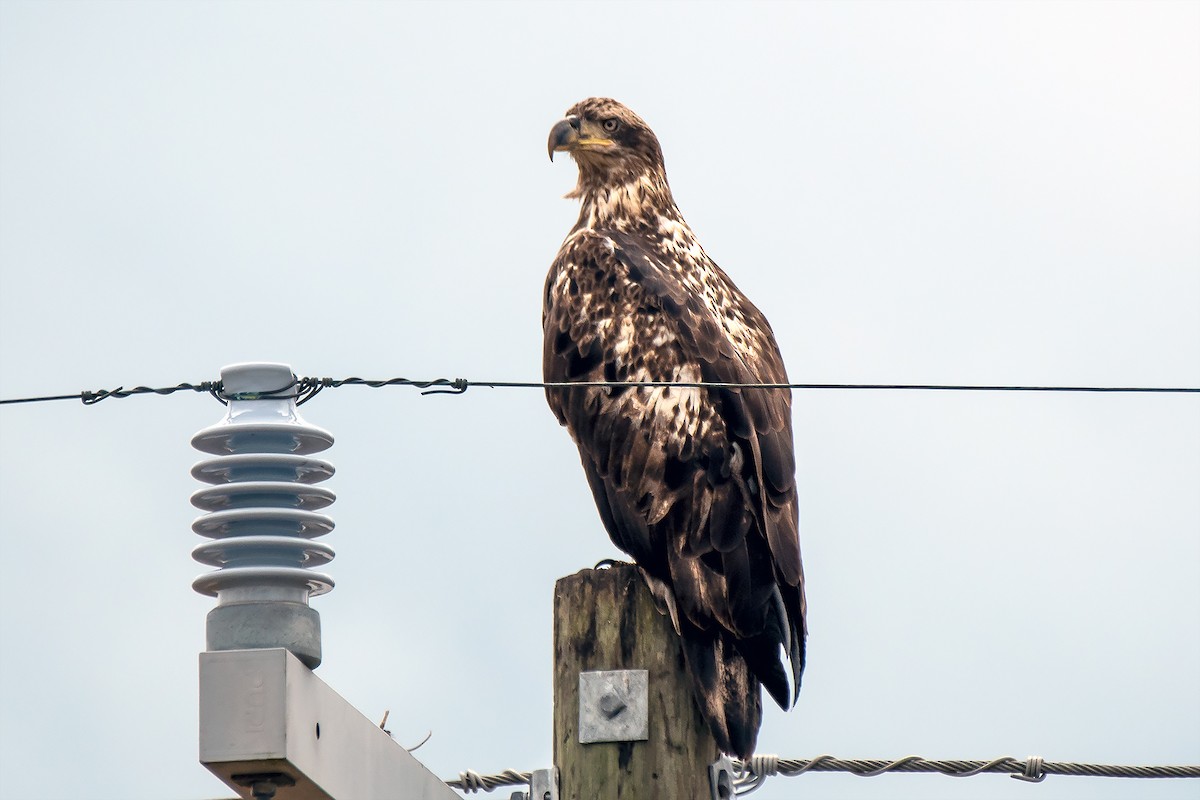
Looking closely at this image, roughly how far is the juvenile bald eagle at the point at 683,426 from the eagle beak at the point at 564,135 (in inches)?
0.9

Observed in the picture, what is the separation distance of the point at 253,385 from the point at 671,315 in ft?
8.45

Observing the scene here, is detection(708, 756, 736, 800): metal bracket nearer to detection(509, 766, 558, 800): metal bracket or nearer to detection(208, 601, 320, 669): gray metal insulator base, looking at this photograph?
detection(509, 766, 558, 800): metal bracket

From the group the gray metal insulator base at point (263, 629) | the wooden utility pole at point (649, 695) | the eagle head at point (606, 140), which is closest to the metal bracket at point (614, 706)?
the wooden utility pole at point (649, 695)

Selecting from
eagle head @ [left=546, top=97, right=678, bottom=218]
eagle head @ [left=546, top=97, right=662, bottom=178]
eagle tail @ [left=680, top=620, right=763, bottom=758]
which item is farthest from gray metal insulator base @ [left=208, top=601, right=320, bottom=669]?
eagle head @ [left=546, top=97, right=662, bottom=178]

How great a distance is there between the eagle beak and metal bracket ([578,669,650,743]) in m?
3.62

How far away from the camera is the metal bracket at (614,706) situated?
17.4 feet

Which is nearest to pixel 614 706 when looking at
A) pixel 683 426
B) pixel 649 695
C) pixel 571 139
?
pixel 649 695

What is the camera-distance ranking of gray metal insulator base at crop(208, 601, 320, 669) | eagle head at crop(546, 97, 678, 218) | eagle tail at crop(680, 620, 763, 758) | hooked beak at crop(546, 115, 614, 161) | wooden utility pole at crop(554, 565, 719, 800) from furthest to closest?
hooked beak at crop(546, 115, 614, 161), eagle head at crop(546, 97, 678, 218), eagle tail at crop(680, 620, 763, 758), wooden utility pole at crop(554, 565, 719, 800), gray metal insulator base at crop(208, 601, 320, 669)

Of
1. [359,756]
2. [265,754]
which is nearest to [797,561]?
[359,756]

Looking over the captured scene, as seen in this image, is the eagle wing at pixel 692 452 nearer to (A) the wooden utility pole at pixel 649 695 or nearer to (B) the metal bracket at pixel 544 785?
(A) the wooden utility pole at pixel 649 695

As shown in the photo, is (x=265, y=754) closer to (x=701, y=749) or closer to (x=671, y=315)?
(x=701, y=749)

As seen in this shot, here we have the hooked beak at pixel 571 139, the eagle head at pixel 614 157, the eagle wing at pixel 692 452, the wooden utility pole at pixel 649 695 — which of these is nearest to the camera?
the wooden utility pole at pixel 649 695

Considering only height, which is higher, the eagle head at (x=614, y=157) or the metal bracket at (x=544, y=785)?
the eagle head at (x=614, y=157)

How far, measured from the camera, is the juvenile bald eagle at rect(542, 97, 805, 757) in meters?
5.89
